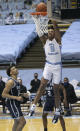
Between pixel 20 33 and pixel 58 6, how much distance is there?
11.3 meters

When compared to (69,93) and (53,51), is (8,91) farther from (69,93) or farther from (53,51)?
(69,93)

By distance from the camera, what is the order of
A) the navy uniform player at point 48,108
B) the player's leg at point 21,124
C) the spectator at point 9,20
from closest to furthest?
the player's leg at point 21,124
the navy uniform player at point 48,108
the spectator at point 9,20

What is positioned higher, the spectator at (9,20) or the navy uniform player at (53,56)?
the navy uniform player at (53,56)

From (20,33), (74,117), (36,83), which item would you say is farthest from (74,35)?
(74,117)

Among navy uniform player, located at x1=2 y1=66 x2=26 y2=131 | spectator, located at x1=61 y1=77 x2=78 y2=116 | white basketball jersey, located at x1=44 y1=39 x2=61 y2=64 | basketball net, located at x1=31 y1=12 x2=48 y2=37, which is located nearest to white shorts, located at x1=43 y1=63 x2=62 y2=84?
white basketball jersey, located at x1=44 y1=39 x2=61 y2=64

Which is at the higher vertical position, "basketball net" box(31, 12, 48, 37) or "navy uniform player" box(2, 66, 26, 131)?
"basketball net" box(31, 12, 48, 37)

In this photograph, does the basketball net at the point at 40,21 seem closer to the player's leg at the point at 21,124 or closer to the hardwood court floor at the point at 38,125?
the player's leg at the point at 21,124

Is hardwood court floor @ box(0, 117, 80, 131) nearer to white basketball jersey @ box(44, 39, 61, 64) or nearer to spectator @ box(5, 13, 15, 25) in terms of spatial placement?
white basketball jersey @ box(44, 39, 61, 64)

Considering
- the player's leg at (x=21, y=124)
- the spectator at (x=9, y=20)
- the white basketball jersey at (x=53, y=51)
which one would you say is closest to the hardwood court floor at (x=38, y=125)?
the white basketball jersey at (x=53, y=51)

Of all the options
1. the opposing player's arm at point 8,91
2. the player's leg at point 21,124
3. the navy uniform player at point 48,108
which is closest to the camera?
the opposing player's arm at point 8,91

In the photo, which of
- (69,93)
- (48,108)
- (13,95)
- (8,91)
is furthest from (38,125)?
(8,91)

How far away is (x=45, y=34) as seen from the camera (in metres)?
11.8

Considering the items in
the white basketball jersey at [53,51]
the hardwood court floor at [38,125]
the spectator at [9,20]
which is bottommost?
the hardwood court floor at [38,125]

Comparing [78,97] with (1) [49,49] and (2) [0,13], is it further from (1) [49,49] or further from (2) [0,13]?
(2) [0,13]
